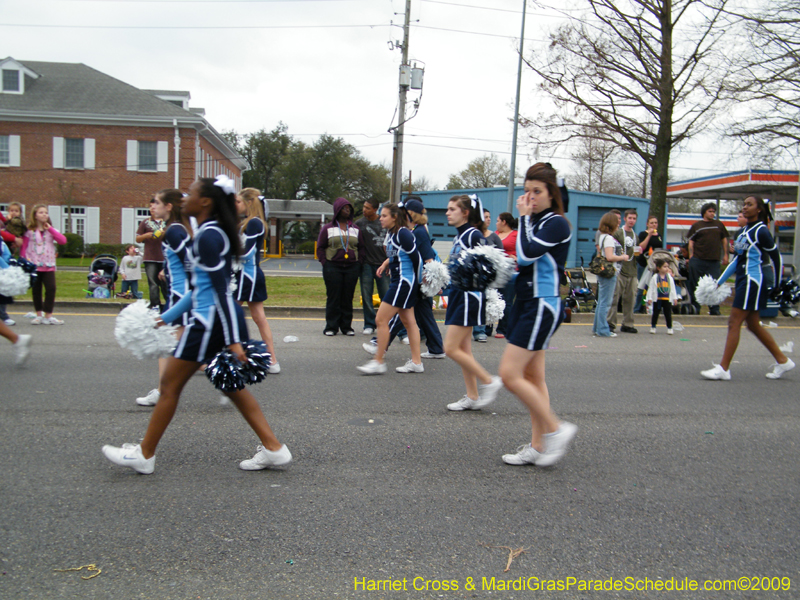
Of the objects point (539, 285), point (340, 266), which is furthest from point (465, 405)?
point (340, 266)

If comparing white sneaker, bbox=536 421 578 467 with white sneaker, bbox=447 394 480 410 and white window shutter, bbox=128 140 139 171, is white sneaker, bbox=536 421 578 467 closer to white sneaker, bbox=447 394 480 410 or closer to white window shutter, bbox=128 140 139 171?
white sneaker, bbox=447 394 480 410

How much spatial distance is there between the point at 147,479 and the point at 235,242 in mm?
Result: 1516

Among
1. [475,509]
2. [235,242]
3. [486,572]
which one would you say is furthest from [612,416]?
[235,242]

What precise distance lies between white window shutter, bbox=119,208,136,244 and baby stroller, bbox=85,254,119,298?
70.9 ft

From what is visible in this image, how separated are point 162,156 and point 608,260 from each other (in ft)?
98.4

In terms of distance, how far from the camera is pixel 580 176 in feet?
194

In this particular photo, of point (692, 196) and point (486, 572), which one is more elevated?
point (692, 196)

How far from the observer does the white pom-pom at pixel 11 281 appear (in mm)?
6855

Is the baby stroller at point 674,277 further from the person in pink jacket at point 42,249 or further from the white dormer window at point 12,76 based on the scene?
the white dormer window at point 12,76

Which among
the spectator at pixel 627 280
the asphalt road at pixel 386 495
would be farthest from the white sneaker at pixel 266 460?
the spectator at pixel 627 280

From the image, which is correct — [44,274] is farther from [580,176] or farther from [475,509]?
[580,176]

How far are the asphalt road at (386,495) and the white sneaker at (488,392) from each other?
0.14 meters

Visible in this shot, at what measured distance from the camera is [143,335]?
3.83 metres

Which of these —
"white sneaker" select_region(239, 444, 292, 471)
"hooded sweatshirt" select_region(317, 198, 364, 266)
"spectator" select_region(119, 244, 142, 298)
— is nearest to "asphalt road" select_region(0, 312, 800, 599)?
"white sneaker" select_region(239, 444, 292, 471)
